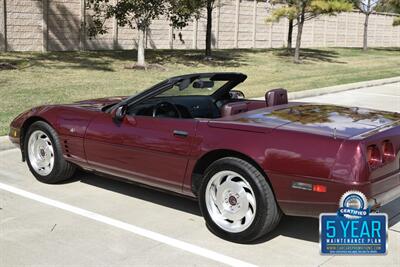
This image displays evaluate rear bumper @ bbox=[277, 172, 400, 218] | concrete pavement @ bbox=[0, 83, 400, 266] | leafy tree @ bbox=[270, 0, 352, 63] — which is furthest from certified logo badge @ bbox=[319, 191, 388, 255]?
leafy tree @ bbox=[270, 0, 352, 63]

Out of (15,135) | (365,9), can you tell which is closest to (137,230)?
(15,135)

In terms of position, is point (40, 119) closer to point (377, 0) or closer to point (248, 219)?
point (248, 219)

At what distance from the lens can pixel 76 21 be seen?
75.0 feet

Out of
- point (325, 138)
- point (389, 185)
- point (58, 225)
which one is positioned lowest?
point (58, 225)

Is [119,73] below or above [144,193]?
above

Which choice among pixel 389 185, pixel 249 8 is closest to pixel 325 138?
pixel 389 185

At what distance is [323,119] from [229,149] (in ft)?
2.88

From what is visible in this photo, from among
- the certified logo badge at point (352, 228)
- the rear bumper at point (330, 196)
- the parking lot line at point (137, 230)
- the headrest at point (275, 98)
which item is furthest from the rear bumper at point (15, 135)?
the certified logo badge at point (352, 228)

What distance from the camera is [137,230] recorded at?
4562mm

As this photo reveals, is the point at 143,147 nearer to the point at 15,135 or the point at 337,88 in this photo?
the point at 15,135

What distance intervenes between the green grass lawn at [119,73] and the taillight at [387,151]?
5675 mm

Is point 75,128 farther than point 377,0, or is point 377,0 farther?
point 377,0

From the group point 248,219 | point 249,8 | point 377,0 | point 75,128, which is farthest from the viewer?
point 377,0

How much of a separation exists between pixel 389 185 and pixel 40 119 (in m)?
3.60
